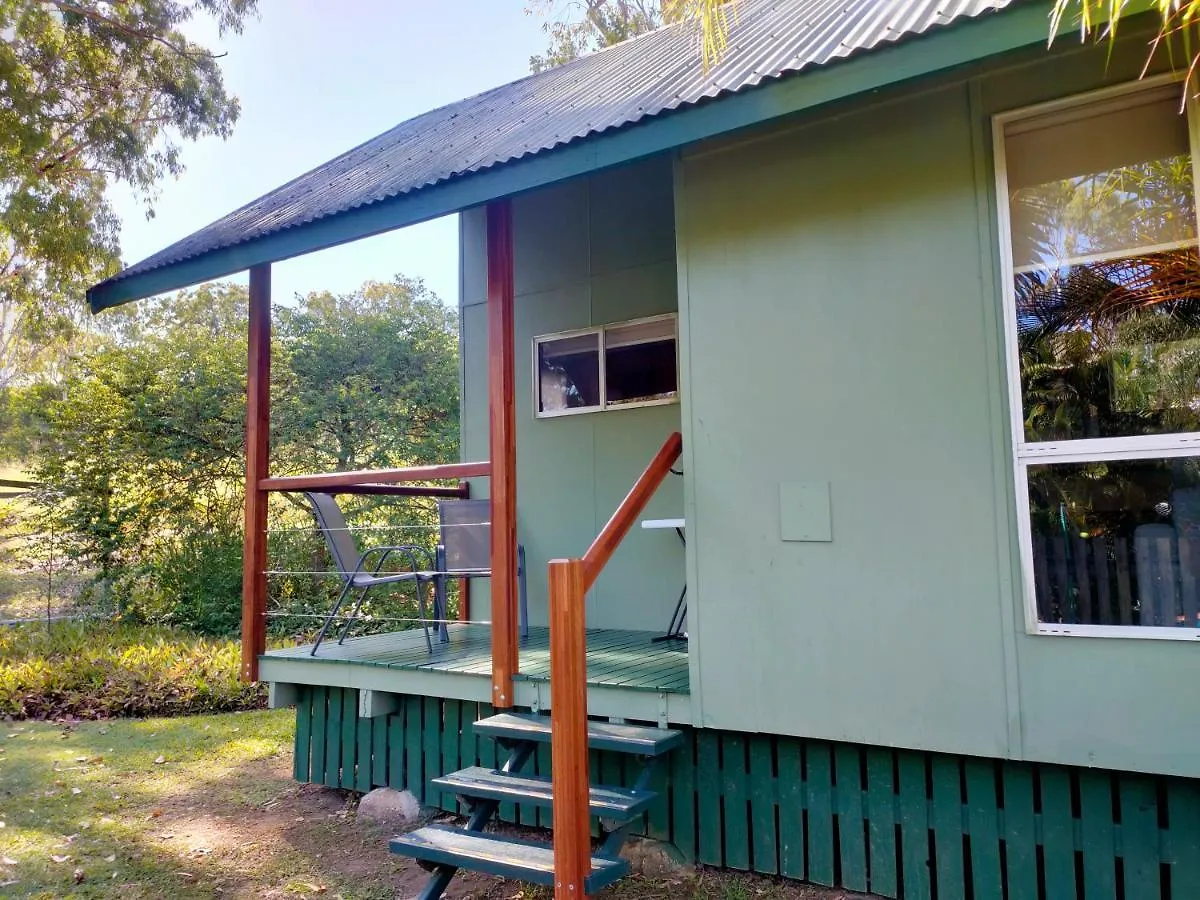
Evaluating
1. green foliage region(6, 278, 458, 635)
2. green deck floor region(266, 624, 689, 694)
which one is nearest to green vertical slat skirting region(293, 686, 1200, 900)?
green deck floor region(266, 624, 689, 694)

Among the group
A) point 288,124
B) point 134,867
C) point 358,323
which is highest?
point 288,124

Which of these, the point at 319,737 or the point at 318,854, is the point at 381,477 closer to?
the point at 319,737

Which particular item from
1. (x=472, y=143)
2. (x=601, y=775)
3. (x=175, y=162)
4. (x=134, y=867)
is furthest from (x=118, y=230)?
(x=601, y=775)

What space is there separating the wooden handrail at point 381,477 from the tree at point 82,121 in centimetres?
731

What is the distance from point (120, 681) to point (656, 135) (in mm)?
6514

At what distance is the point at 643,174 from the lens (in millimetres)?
5207

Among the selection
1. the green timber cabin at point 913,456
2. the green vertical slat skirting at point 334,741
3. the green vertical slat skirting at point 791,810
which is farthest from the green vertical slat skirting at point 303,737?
the green vertical slat skirting at point 791,810

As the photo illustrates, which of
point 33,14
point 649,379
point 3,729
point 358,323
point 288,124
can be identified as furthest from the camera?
point 288,124

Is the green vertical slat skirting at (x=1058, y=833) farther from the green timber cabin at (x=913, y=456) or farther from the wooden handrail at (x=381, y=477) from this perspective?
the wooden handrail at (x=381, y=477)

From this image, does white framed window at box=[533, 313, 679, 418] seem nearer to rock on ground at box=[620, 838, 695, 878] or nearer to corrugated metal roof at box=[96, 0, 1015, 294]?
corrugated metal roof at box=[96, 0, 1015, 294]

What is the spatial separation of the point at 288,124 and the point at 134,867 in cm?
2082

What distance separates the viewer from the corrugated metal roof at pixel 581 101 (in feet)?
9.75

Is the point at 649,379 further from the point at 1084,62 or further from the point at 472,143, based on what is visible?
the point at 1084,62

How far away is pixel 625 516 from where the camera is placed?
319 centimetres
